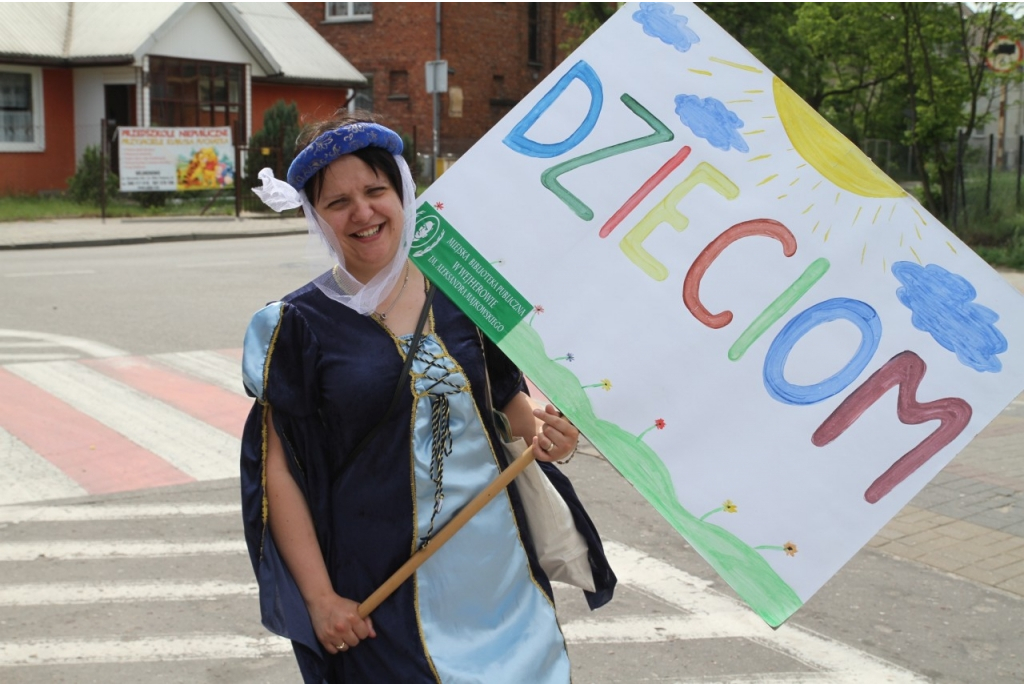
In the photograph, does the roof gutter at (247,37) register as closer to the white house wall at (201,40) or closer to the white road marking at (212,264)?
the white house wall at (201,40)

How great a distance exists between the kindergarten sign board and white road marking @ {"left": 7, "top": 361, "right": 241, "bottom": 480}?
50.3 feet

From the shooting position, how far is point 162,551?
580cm

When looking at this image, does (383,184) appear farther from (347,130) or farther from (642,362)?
(642,362)

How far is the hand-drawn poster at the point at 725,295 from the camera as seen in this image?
86.3 inches

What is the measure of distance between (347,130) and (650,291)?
28.4 inches

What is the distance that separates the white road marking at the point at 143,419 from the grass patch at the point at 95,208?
53.0 feet

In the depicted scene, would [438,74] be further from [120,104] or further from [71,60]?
[71,60]

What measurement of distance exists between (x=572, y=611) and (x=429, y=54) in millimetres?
34626

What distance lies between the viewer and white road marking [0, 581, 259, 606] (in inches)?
203

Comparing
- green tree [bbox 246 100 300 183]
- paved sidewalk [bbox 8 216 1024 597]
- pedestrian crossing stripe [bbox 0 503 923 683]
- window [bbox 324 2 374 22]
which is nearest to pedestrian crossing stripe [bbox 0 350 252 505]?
pedestrian crossing stripe [bbox 0 503 923 683]

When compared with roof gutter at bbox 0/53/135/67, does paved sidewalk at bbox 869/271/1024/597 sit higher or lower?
lower

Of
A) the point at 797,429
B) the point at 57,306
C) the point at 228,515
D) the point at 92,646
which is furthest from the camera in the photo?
the point at 57,306

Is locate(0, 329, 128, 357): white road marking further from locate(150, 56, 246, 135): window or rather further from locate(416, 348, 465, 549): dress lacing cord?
locate(150, 56, 246, 135): window

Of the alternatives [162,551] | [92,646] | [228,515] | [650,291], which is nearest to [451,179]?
[650,291]
